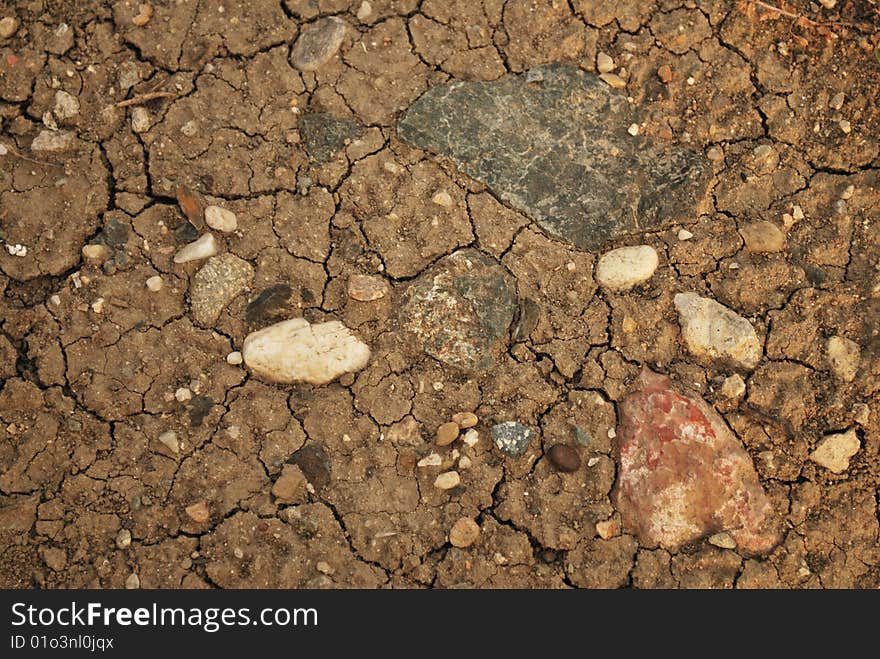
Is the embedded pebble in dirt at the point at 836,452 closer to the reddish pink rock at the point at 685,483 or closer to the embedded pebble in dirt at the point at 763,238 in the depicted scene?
the reddish pink rock at the point at 685,483

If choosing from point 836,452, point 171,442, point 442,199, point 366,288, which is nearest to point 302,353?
point 366,288

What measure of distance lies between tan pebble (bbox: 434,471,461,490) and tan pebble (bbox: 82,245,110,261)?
1.56m

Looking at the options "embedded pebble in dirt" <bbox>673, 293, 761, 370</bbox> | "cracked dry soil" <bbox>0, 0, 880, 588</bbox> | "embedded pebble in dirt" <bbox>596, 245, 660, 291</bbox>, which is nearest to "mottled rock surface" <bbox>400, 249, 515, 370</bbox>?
"cracked dry soil" <bbox>0, 0, 880, 588</bbox>

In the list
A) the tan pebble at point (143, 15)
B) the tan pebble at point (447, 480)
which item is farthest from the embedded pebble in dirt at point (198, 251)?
the tan pebble at point (447, 480)

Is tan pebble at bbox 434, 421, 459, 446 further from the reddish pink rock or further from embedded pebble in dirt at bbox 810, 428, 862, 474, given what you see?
embedded pebble in dirt at bbox 810, 428, 862, 474

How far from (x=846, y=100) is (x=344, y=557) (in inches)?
111

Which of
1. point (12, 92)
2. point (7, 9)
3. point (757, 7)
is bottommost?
point (12, 92)

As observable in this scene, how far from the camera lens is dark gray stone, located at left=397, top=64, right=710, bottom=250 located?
311cm

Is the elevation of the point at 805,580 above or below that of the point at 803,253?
below

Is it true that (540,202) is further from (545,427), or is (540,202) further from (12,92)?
(12,92)

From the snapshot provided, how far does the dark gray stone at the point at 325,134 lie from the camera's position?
10.3 ft

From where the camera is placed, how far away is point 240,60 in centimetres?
320

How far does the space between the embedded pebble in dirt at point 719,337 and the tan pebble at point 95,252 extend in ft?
7.46

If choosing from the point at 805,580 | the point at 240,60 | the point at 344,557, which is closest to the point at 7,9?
the point at 240,60
